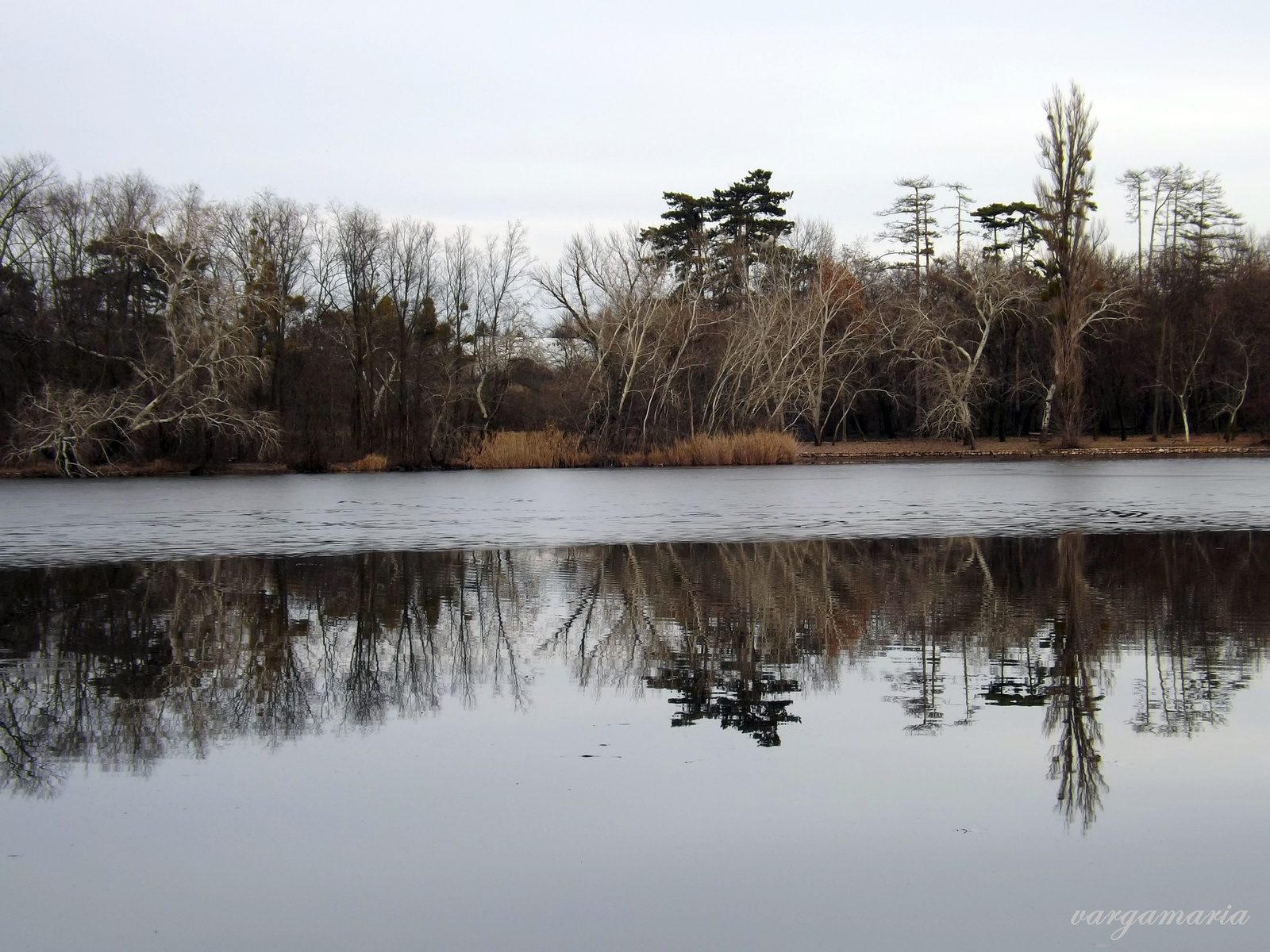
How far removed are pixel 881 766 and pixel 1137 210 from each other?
7899 cm

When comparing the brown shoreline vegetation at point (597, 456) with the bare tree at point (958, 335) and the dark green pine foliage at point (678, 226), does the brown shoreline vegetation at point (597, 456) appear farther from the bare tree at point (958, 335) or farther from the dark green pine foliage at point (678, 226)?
the dark green pine foliage at point (678, 226)

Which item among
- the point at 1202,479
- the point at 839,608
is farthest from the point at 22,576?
the point at 1202,479

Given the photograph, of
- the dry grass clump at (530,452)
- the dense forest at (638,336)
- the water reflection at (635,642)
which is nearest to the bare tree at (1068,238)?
the dense forest at (638,336)

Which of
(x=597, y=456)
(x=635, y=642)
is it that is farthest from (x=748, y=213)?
(x=635, y=642)

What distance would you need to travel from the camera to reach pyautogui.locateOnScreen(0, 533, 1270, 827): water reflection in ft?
23.6

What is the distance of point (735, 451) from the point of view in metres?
50.6

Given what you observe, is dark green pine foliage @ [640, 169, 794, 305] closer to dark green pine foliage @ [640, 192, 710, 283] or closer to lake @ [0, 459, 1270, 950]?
dark green pine foliage @ [640, 192, 710, 283]

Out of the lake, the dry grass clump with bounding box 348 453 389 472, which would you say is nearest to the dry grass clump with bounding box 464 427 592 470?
the dry grass clump with bounding box 348 453 389 472

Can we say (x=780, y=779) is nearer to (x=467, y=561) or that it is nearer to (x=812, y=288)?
(x=467, y=561)

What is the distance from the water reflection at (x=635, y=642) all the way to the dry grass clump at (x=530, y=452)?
117 ft

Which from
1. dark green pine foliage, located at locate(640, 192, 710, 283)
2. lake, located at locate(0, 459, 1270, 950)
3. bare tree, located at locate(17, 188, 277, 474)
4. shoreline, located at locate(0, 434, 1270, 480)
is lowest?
lake, located at locate(0, 459, 1270, 950)

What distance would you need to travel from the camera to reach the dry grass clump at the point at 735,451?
50.5 m

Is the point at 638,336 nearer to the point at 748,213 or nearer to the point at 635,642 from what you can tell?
the point at 748,213

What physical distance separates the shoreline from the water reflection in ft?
114
